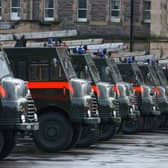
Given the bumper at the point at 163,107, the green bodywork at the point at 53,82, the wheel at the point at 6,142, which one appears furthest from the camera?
the bumper at the point at 163,107

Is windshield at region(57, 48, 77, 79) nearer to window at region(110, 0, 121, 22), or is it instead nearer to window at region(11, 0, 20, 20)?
window at region(11, 0, 20, 20)

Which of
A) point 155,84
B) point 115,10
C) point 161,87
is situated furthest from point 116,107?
point 115,10

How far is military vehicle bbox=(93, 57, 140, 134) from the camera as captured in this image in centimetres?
2911

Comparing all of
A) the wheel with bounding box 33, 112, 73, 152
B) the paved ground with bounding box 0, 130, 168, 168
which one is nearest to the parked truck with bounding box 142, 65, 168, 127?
the paved ground with bounding box 0, 130, 168, 168

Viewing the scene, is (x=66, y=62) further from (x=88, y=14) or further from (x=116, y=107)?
(x=88, y=14)

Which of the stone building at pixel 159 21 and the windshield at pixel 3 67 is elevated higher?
the windshield at pixel 3 67

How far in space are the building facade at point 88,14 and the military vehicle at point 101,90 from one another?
55.8 m

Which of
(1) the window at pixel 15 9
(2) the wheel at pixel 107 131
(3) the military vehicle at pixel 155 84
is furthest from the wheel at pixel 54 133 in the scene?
(1) the window at pixel 15 9

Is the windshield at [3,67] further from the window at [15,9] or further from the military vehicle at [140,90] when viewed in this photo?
the window at [15,9]

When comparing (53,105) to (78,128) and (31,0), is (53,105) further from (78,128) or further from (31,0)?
(31,0)

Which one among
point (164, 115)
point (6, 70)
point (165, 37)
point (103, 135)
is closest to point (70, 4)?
point (165, 37)

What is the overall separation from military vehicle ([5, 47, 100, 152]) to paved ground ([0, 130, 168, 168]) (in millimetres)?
410

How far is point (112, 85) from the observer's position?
91.1 feet

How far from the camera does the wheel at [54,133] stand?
2434cm
